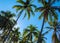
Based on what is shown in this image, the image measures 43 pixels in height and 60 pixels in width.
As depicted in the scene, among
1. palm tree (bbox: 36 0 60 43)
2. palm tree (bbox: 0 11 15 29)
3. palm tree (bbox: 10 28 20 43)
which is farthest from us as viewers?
palm tree (bbox: 10 28 20 43)

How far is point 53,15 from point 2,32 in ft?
62.4

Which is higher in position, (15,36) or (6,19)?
(6,19)

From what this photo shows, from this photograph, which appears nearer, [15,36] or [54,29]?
[54,29]

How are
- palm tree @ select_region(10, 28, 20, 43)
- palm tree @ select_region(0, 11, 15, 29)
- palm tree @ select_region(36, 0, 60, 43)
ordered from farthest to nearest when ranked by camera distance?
1. palm tree @ select_region(10, 28, 20, 43)
2. palm tree @ select_region(0, 11, 15, 29)
3. palm tree @ select_region(36, 0, 60, 43)

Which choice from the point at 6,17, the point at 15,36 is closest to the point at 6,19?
the point at 6,17

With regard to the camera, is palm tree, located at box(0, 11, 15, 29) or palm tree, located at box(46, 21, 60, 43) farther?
palm tree, located at box(0, 11, 15, 29)

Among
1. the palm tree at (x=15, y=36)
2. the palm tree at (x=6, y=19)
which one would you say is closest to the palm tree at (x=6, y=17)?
the palm tree at (x=6, y=19)

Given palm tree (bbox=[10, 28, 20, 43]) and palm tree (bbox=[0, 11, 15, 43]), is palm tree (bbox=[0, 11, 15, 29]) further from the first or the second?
palm tree (bbox=[10, 28, 20, 43])

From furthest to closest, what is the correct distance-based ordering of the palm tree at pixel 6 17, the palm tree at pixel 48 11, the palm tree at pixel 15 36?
the palm tree at pixel 15 36, the palm tree at pixel 6 17, the palm tree at pixel 48 11

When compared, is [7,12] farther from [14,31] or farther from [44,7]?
[44,7]

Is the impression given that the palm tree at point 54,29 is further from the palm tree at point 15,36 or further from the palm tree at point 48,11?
the palm tree at point 15,36

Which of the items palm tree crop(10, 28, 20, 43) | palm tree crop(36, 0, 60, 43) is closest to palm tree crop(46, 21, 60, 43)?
palm tree crop(36, 0, 60, 43)

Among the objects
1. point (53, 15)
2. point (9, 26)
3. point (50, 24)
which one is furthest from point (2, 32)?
point (53, 15)

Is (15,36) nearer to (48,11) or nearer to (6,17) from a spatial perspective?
(6,17)
